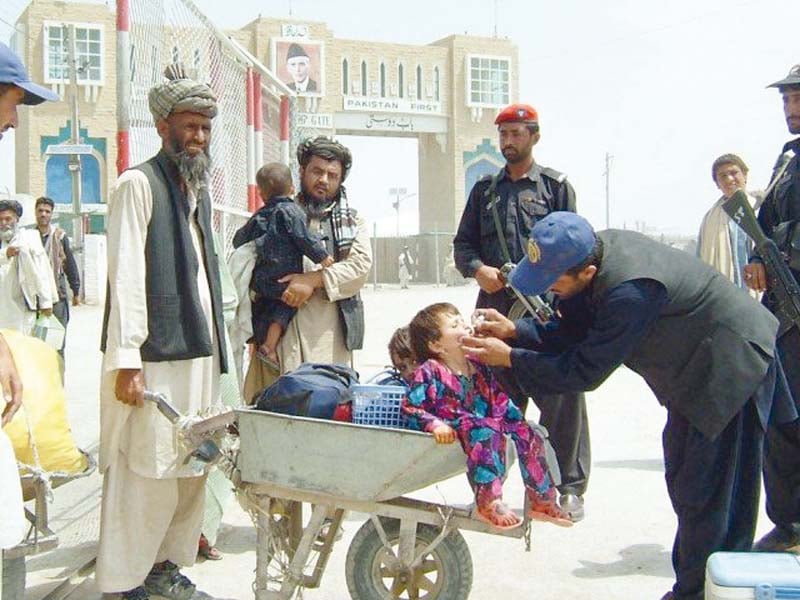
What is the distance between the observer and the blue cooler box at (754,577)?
2773 millimetres

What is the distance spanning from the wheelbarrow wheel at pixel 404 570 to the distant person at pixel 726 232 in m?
3.93

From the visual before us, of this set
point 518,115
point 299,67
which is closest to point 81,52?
point 299,67

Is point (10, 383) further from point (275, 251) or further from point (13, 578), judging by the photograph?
point (275, 251)

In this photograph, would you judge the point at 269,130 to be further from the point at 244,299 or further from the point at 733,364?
the point at 733,364

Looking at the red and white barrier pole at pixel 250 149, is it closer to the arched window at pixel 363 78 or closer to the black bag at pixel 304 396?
the black bag at pixel 304 396

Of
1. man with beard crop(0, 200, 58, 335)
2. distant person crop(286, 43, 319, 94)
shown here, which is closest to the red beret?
man with beard crop(0, 200, 58, 335)

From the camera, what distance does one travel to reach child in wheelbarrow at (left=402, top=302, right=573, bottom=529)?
3.40 meters

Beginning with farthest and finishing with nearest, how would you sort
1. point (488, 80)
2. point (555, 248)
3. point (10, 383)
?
point (488, 80) < point (555, 248) < point (10, 383)

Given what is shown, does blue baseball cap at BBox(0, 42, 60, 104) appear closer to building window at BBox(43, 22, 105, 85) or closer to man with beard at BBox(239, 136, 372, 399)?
man with beard at BBox(239, 136, 372, 399)

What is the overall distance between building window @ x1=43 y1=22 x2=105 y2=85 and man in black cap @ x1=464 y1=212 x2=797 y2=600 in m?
49.8

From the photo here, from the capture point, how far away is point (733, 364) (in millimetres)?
3385

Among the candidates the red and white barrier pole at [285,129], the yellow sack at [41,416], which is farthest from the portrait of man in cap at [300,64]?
the yellow sack at [41,416]

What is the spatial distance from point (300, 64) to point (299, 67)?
176 millimetres

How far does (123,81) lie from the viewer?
448 cm
